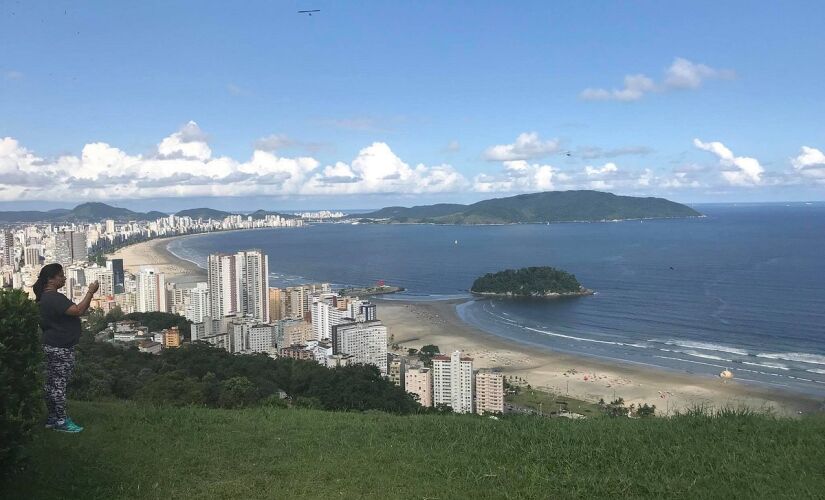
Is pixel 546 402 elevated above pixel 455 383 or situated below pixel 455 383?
below

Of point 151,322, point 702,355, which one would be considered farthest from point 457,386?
point 151,322

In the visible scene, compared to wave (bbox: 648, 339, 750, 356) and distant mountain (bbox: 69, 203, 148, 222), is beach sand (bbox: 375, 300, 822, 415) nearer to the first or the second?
wave (bbox: 648, 339, 750, 356)

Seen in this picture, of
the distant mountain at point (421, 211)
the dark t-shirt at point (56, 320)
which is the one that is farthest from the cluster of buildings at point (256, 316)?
the distant mountain at point (421, 211)

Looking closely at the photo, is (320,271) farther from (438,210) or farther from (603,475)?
(438,210)

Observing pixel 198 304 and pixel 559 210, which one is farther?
pixel 559 210

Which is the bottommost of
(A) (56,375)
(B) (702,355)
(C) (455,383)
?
(B) (702,355)

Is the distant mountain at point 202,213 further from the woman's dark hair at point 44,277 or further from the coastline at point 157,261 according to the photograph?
the woman's dark hair at point 44,277

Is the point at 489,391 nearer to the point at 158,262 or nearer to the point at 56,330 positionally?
the point at 56,330
